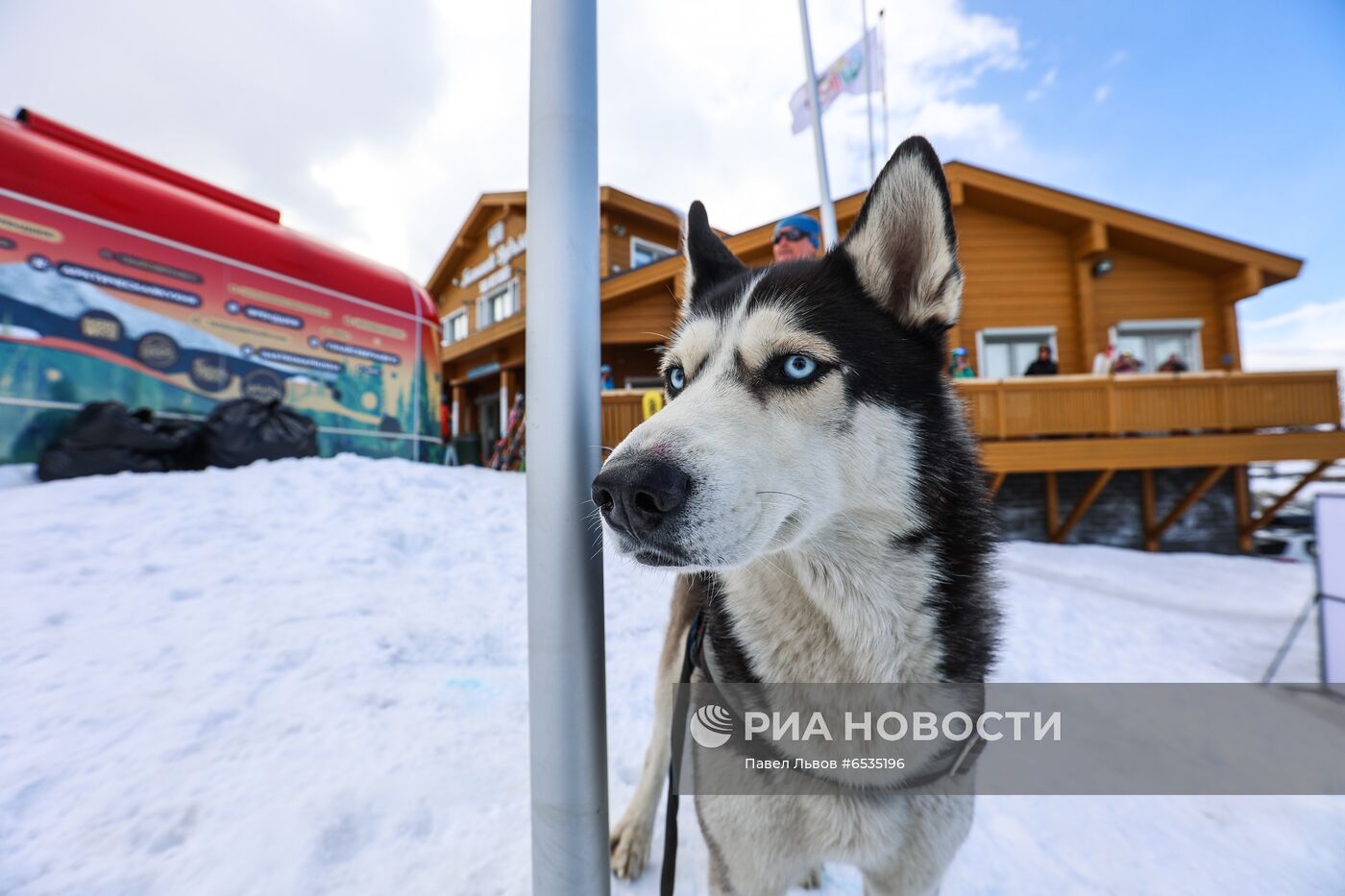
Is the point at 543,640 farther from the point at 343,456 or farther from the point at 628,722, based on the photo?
the point at 343,456

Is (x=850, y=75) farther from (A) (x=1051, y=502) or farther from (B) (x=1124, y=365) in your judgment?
(A) (x=1051, y=502)

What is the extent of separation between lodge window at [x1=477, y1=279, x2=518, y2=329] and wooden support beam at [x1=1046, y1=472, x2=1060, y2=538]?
1409 centimetres

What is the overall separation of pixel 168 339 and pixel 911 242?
26.7ft

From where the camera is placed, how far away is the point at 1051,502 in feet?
31.0

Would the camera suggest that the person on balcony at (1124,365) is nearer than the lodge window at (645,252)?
Yes

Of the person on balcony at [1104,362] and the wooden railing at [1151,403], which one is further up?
the person on balcony at [1104,362]

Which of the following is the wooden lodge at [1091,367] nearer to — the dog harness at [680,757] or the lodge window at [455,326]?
the lodge window at [455,326]

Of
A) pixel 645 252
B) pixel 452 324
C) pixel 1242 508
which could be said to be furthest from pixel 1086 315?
pixel 452 324

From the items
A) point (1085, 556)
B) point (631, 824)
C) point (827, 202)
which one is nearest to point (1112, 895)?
point (631, 824)

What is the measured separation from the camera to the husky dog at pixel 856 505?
1305mm

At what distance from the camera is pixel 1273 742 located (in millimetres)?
2979

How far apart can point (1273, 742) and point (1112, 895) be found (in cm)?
216

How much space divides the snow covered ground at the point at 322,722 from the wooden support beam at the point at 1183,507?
6.19 metres

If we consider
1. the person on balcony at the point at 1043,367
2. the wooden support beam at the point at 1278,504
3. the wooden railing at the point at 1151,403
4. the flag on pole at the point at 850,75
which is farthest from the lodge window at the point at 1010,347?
the flag on pole at the point at 850,75
